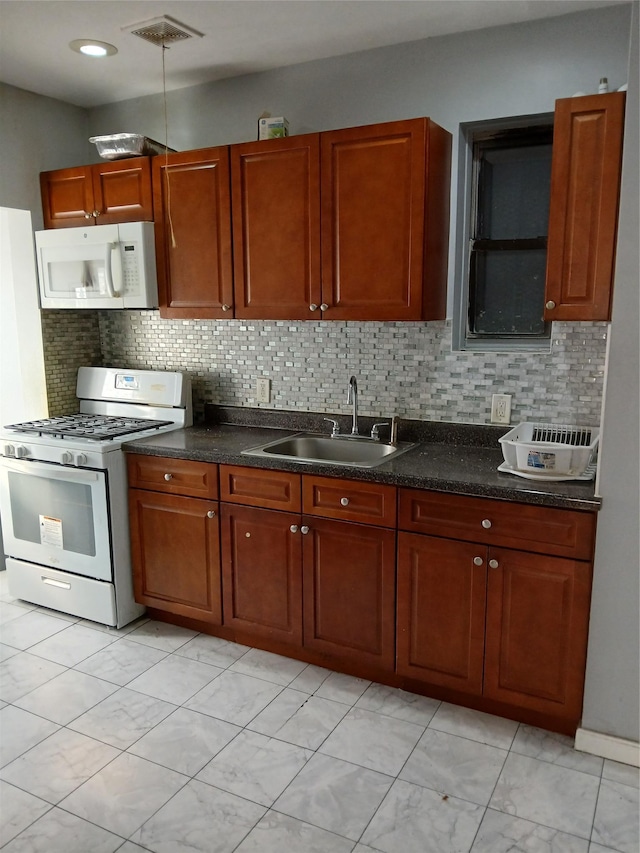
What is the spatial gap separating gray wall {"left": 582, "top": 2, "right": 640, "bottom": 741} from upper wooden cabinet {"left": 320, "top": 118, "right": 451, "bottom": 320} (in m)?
0.74

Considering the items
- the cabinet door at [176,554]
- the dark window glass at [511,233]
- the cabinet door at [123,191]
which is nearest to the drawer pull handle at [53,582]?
the cabinet door at [176,554]

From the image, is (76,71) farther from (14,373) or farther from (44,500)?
(44,500)

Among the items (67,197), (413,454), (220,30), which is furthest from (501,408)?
(67,197)

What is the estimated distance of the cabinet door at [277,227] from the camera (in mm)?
2660

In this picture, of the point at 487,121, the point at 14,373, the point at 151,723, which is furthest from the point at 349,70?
the point at 151,723

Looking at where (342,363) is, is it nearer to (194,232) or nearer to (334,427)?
(334,427)

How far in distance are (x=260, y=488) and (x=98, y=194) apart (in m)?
1.72

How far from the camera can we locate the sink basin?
2.81 m

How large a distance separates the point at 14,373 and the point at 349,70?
2.29m

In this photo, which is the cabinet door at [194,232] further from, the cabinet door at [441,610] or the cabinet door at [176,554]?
the cabinet door at [441,610]

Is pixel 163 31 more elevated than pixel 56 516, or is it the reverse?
pixel 163 31

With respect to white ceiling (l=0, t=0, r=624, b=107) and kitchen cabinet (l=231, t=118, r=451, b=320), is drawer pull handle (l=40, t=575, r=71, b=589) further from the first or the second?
white ceiling (l=0, t=0, r=624, b=107)

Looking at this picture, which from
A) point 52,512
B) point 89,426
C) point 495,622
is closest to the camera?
point 495,622

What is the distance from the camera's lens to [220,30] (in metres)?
2.54
